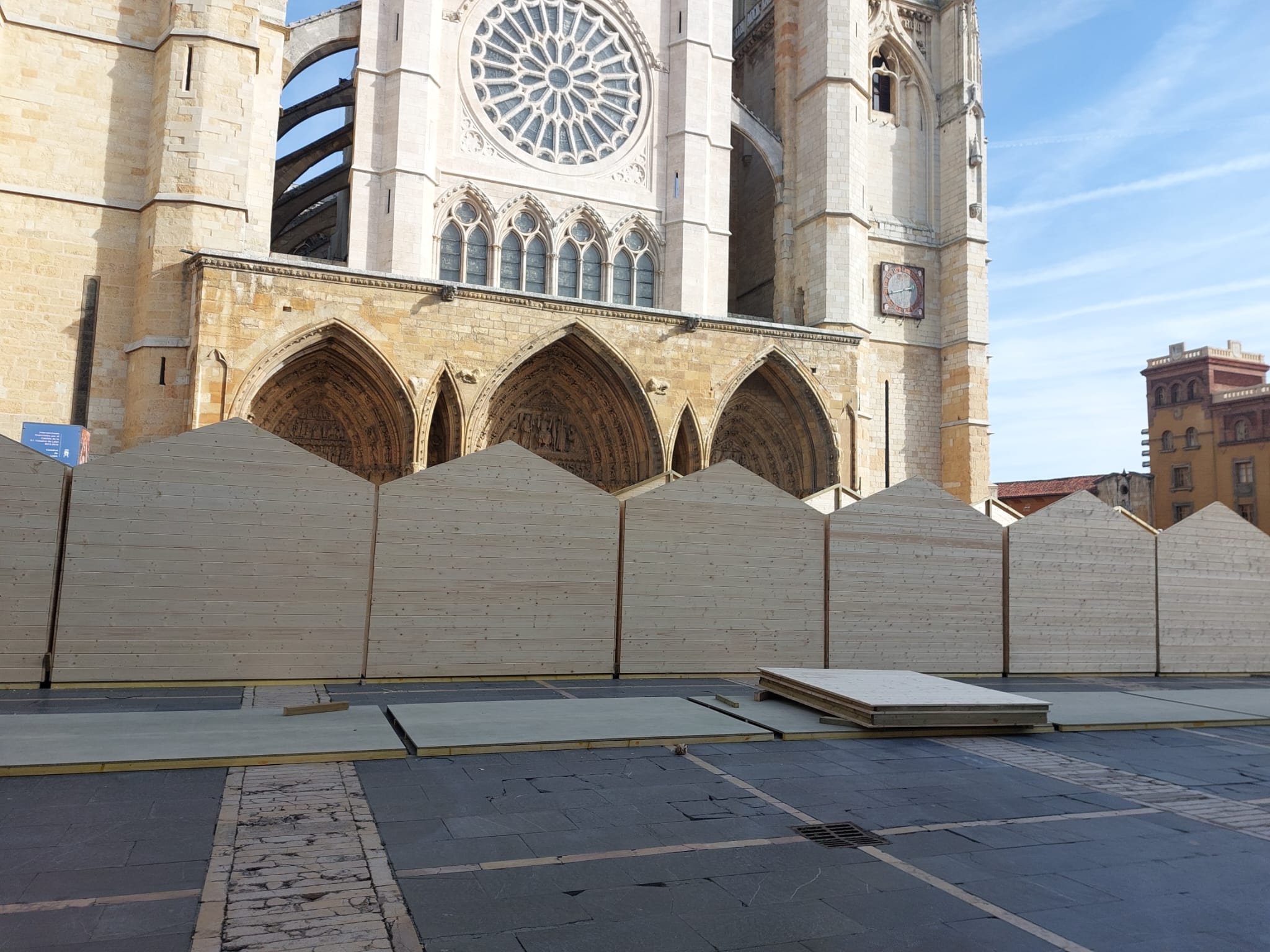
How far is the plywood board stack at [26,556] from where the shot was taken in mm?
8250

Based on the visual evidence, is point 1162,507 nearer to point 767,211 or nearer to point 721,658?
point 767,211

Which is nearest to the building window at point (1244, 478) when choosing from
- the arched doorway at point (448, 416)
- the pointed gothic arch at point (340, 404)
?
the arched doorway at point (448, 416)

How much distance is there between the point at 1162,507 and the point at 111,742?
5015cm

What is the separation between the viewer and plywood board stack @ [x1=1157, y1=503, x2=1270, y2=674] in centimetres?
1298

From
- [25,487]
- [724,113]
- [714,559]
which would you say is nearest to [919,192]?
[724,113]

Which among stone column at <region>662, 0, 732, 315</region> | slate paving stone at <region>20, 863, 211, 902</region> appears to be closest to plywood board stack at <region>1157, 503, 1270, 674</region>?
stone column at <region>662, 0, 732, 315</region>

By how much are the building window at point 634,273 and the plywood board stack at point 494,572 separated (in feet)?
42.3

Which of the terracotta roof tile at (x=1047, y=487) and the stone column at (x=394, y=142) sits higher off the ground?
the stone column at (x=394, y=142)

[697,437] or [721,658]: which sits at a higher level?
[697,437]

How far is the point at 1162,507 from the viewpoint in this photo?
153ft

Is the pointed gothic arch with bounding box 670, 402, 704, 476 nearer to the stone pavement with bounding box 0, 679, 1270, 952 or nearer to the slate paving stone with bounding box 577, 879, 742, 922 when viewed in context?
the stone pavement with bounding box 0, 679, 1270, 952

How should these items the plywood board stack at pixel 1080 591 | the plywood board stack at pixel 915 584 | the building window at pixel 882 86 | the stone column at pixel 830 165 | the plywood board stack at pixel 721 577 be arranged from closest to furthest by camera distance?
the plywood board stack at pixel 721 577
the plywood board stack at pixel 915 584
the plywood board stack at pixel 1080 591
the stone column at pixel 830 165
the building window at pixel 882 86

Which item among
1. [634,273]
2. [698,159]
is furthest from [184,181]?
[698,159]

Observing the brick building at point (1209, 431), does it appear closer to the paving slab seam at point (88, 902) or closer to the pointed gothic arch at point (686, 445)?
the pointed gothic arch at point (686, 445)
